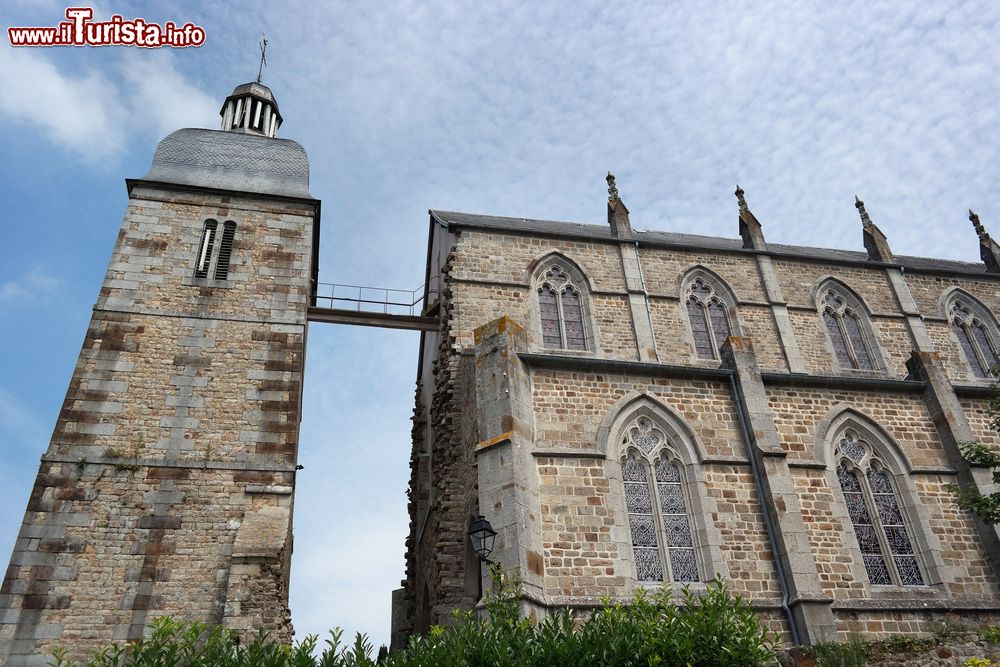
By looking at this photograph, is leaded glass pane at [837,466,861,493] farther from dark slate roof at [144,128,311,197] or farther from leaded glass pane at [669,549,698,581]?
dark slate roof at [144,128,311,197]

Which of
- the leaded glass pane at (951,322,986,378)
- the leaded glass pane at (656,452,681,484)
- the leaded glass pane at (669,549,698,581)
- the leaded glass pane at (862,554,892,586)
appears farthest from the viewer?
the leaded glass pane at (951,322,986,378)

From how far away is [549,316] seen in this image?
54.6ft

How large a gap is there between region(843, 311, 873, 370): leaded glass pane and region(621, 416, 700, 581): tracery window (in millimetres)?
7238

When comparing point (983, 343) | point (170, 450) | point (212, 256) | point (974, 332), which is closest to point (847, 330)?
point (974, 332)

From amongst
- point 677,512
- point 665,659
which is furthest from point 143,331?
point 665,659

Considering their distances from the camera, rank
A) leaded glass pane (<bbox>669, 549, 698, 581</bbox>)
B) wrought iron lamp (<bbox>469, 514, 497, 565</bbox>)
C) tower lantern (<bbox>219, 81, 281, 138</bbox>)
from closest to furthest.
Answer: wrought iron lamp (<bbox>469, 514, 497, 565</bbox>) → leaded glass pane (<bbox>669, 549, 698, 581</bbox>) → tower lantern (<bbox>219, 81, 281, 138</bbox>)

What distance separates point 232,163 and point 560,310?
8.26 m

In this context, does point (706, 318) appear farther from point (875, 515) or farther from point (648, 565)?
point (648, 565)

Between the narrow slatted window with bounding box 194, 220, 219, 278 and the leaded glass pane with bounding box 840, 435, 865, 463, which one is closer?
the leaded glass pane with bounding box 840, 435, 865, 463

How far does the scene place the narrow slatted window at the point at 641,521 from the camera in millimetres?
11867

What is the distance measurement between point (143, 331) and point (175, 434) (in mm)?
2320

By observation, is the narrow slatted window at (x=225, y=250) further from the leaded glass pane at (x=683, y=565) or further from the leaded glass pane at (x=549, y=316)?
the leaded glass pane at (x=683, y=565)

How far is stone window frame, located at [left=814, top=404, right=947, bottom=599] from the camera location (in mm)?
12336

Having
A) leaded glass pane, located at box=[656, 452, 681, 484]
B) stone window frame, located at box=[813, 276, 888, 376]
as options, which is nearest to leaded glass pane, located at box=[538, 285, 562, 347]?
leaded glass pane, located at box=[656, 452, 681, 484]
